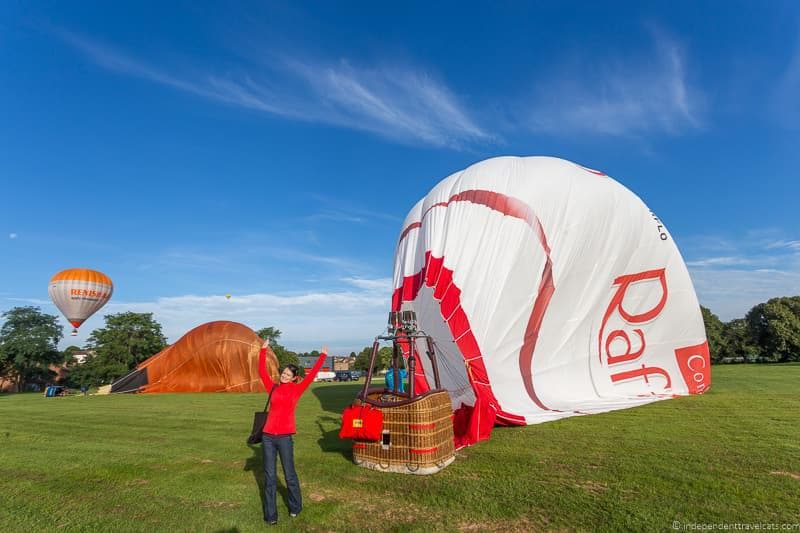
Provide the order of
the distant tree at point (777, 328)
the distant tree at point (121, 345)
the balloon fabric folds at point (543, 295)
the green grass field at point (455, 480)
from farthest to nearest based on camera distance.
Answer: the distant tree at point (777, 328)
the distant tree at point (121, 345)
the balloon fabric folds at point (543, 295)
the green grass field at point (455, 480)

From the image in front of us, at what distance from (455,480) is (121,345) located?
121 ft

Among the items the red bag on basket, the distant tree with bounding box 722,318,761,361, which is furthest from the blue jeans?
the distant tree with bounding box 722,318,761,361

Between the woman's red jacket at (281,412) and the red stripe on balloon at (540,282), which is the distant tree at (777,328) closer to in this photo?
the red stripe on balloon at (540,282)

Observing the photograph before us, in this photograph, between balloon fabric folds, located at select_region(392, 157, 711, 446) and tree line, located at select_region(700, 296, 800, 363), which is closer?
balloon fabric folds, located at select_region(392, 157, 711, 446)

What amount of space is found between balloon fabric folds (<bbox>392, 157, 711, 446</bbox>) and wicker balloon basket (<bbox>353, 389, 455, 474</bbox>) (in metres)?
1.50

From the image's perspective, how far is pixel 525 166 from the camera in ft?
33.0

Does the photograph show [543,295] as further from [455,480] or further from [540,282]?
[455,480]

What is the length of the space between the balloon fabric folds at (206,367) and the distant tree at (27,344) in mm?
22327

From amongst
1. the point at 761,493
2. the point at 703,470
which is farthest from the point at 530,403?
the point at 761,493

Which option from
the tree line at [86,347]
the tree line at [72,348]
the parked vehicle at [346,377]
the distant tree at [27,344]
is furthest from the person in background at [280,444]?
the parked vehicle at [346,377]

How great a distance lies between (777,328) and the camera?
44.2 m

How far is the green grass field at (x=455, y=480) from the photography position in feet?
13.3

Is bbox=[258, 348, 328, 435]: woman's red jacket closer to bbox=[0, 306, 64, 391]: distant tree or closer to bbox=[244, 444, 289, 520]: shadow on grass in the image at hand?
bbox=[244, 444, 289, 520]: shadow on grass

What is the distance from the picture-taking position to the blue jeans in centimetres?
411
